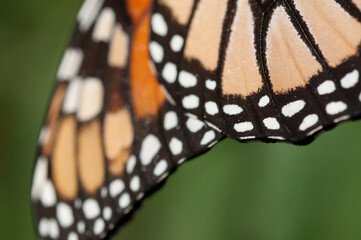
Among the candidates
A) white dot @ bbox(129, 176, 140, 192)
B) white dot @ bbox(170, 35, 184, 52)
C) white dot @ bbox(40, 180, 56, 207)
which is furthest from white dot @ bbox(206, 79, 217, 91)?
white dot @ bbox(40, 180, 56, 207)

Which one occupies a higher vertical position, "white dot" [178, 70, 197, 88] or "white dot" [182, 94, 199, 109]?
"white dot" [178, 70, 197, 88]

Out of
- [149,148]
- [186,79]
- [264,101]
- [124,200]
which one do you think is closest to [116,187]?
[124,200]

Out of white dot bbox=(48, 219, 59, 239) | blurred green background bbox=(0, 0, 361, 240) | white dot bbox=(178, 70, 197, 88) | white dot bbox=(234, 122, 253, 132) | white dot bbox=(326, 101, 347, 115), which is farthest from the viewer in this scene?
blurred green background bbox=(0, 0, 361, 240)

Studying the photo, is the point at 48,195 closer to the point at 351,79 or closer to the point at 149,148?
the point at 149,148

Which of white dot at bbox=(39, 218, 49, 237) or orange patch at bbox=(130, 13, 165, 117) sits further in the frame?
white dot at bbox=(39, 218, 49, 237)

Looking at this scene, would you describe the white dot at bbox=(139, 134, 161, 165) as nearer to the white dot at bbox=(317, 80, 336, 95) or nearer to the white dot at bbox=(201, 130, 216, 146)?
the white dot at bbox=(201, 130, 216, 146)
